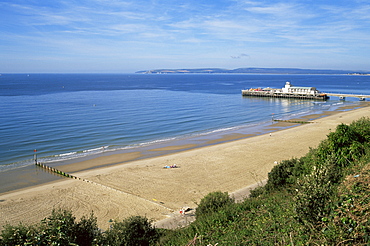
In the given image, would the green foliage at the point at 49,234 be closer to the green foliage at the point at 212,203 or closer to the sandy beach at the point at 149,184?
the green foliage at the point at 212,203

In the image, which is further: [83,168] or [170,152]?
[170,152]

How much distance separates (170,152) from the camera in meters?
34.1

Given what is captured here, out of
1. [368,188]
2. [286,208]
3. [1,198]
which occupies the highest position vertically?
[368,188]

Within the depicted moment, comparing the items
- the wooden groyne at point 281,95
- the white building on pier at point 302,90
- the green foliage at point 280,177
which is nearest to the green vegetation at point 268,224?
the green foliage at point 280,177

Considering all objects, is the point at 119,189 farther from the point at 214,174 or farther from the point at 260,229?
the point at 260,229

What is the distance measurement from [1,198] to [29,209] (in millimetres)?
3705

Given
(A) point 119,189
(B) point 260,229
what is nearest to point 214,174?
(A) point 119,189

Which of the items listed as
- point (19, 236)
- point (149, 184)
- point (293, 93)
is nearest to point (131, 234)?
point (19, 236)

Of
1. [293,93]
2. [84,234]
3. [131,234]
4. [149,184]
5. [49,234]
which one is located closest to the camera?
[49,234]

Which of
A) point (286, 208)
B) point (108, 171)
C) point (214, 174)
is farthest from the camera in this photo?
point (108, 171)

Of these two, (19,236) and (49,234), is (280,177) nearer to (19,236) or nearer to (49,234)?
(49,234)

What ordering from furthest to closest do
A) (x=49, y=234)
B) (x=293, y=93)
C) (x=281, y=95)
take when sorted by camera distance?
(x=281, y=95) → (x=293, y=93) → (x=49, y=234)

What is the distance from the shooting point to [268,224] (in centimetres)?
955

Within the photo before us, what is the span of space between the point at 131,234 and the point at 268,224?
4.72 m
